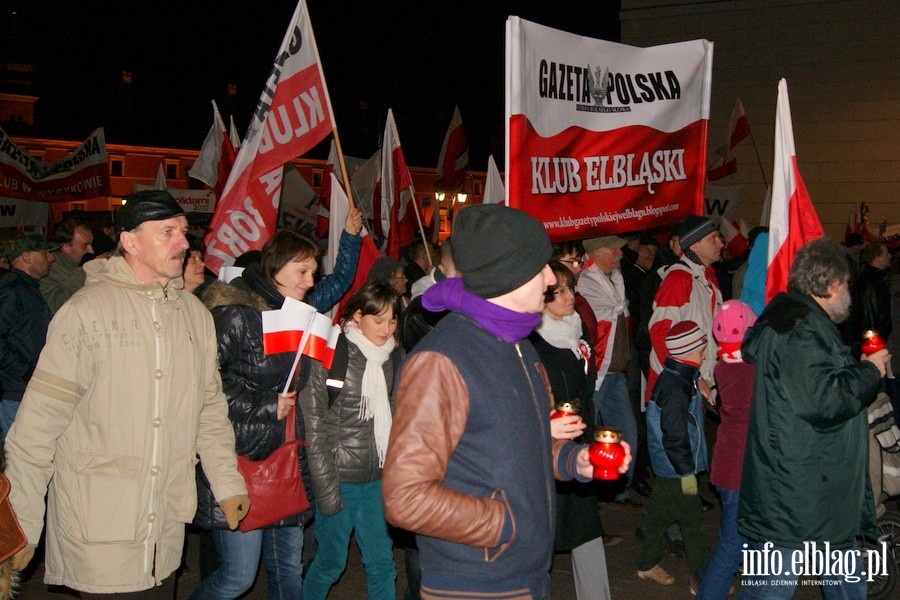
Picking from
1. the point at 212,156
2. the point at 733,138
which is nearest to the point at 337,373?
the point at 212,156

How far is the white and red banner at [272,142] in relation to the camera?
6844 mm

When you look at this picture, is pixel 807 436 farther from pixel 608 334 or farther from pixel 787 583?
pixel 608 334

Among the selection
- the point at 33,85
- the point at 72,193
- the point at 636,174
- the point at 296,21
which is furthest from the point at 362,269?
the point at 33,85

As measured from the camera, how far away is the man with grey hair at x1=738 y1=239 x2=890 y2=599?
13.2 ft

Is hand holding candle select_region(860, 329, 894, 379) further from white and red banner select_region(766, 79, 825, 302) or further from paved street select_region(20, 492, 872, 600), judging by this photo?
paved street select_region(20, 492, 872, 600)

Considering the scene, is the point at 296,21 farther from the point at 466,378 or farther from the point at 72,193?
the point at 72,193

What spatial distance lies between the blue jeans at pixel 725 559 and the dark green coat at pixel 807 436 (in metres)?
0.61

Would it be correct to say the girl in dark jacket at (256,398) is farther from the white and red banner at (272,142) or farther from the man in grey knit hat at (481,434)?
the white and red banner at (272,142)

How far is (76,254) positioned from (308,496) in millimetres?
4961

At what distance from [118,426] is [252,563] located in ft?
4.30

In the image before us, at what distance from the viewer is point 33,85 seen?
63.2m

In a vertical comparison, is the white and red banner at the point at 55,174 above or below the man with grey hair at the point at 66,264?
above

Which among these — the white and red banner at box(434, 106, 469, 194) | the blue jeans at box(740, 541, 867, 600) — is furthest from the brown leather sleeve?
the white and red banner at box(434, 106, 469, 194)

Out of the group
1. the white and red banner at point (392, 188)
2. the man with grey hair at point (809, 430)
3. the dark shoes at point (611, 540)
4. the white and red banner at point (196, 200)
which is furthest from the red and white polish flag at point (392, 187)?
the white and red banner at point (196, 200)
